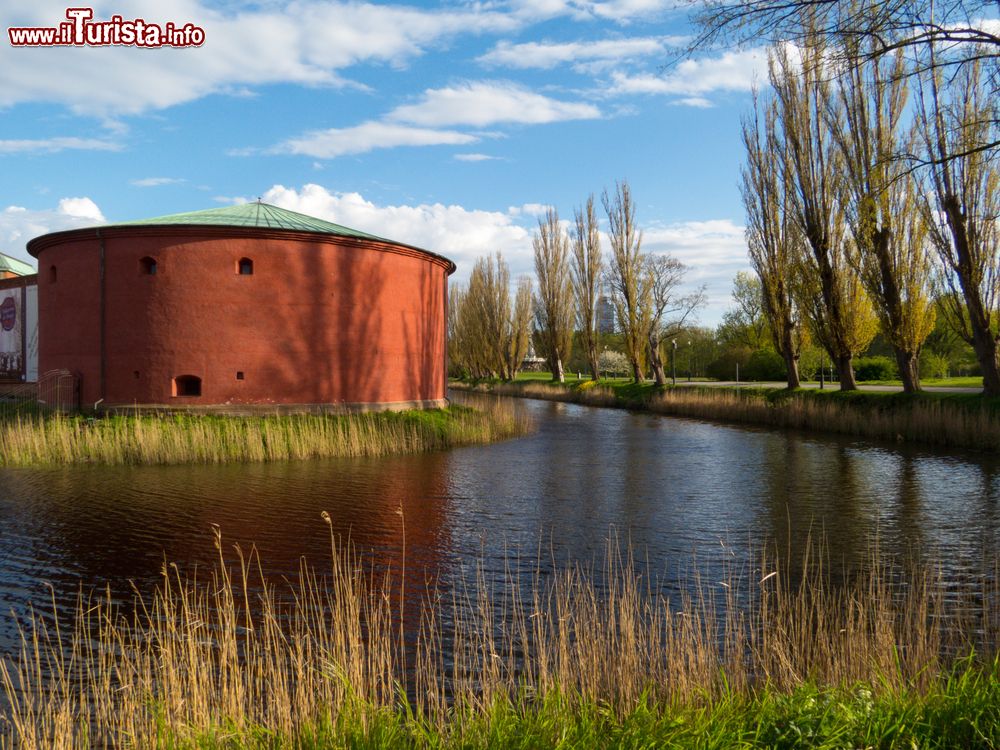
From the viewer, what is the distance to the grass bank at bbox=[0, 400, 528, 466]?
43.2 feet

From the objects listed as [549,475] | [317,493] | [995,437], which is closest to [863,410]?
[995,437]

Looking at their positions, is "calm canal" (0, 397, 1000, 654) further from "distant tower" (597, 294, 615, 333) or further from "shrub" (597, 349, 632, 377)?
"shrub" (597, 349, 632, 377)

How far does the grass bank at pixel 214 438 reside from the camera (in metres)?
13.2

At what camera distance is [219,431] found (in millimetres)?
14109

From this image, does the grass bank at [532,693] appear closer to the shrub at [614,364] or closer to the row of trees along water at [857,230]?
the row of trees along water at [857,230]

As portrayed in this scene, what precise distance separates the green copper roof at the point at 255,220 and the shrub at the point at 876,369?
89.9 feet

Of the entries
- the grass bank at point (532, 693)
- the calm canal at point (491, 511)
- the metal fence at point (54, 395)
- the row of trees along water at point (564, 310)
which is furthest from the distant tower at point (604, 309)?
the grass bank at point (532, 693)

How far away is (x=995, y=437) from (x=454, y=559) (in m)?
12.9

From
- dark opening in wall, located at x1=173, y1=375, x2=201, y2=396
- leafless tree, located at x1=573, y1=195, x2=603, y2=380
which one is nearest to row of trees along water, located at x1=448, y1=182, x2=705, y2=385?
leafless tree, located at x1=573, y1=195, x2=603, y2=380

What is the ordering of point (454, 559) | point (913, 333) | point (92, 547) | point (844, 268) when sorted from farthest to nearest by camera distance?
point (844, 268) → point (913, 333) → point (92, 547) → point (454, 559)

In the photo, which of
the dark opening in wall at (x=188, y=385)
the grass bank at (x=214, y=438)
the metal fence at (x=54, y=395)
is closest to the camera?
the grass bank at (x=214, y=438)

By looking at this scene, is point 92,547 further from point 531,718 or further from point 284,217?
point 284,217

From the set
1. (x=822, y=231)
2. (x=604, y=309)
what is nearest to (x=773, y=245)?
(x=822, y=231)

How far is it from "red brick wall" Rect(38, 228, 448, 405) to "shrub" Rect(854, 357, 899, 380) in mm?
27526
